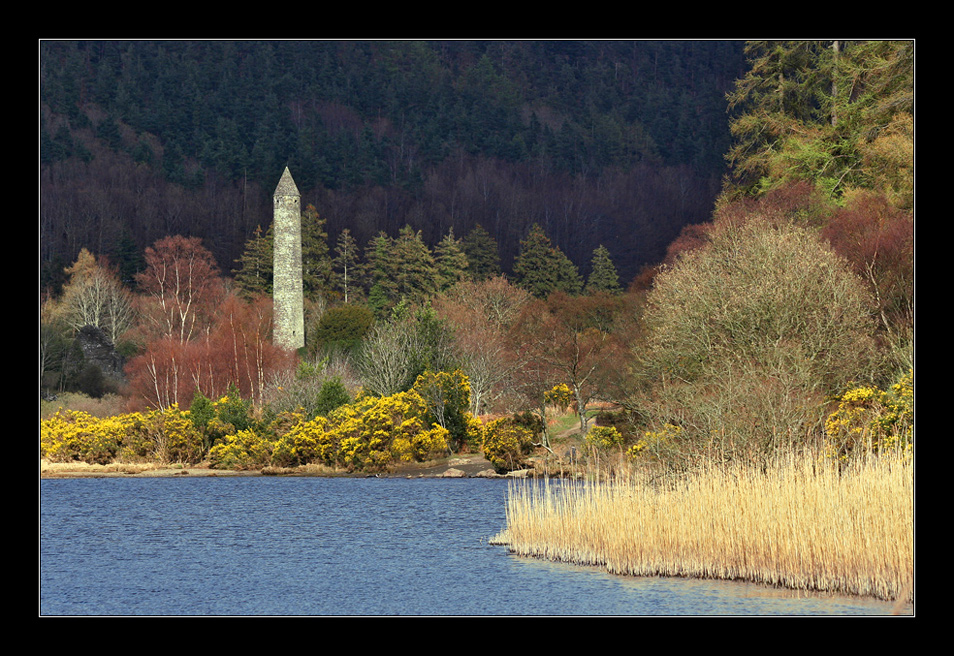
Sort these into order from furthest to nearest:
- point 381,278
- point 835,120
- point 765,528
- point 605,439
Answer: point 381,278 → point 835,120 → point 605,439 → point 765,528

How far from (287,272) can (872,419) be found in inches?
1841

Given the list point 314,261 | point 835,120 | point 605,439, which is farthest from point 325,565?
point 314,261

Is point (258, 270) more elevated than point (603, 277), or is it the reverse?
point (258, 270)

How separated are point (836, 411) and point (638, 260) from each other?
7175 cm

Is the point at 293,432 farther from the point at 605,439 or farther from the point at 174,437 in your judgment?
the point at 605,439

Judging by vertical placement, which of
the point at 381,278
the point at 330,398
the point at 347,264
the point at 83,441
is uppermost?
the point at 347,264

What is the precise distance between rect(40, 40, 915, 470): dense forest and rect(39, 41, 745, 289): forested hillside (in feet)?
0.92

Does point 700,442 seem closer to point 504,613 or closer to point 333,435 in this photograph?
point 504,613

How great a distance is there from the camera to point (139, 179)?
93.2m

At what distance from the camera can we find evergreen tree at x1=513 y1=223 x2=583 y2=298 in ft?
237

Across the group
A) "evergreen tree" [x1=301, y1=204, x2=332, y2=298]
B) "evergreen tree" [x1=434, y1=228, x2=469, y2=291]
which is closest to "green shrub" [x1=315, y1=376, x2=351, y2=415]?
"evergreen tree" [x1=434, y1=228, x2=469, y2=291]

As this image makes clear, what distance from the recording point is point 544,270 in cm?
7356

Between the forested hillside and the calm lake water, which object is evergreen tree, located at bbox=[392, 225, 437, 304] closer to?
the forested hillside

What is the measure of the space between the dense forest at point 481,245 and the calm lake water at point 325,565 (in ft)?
11.1
